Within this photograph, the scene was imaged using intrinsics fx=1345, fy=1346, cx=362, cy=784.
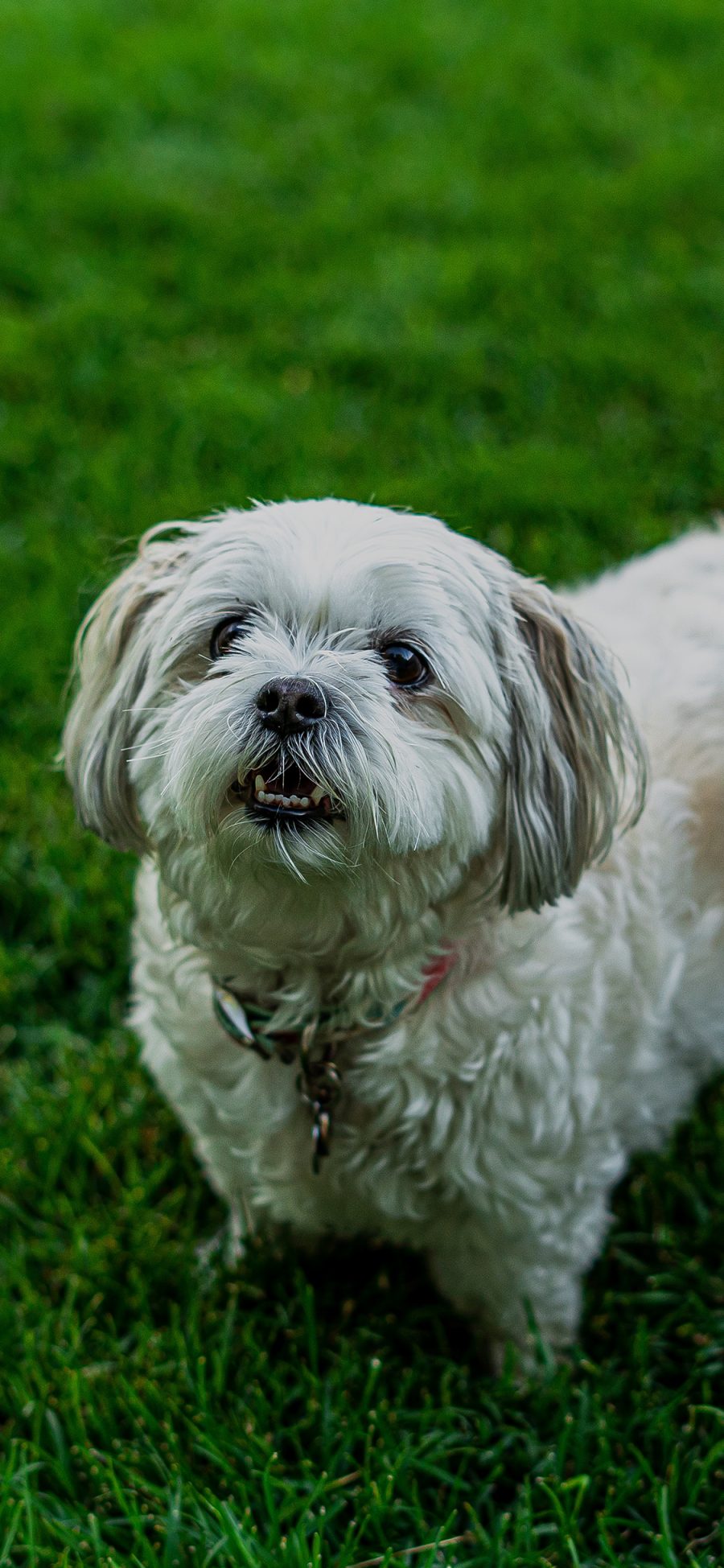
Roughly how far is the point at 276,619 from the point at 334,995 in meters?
0.59

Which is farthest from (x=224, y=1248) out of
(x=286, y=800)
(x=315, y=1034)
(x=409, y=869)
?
(x=286, y=800)

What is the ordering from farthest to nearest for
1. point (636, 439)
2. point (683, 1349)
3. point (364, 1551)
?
1. point (636, 439)
2. point (683, 1349)
3. point (364, 1551)

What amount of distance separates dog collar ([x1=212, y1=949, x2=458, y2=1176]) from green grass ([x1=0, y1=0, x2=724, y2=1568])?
0.54 meters

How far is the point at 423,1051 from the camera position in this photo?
80.8 inches

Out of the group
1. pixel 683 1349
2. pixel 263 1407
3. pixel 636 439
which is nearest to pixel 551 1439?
pixel 683 1349

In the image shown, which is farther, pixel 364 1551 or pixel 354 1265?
pixel 354 1265

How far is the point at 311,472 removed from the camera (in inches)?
159

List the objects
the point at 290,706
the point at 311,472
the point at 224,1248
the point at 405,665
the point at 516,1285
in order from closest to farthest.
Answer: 1. the point at 290,706
2. the point at 405,665
3. the point at 516,1285
4. the point at 224,1248
5. the point at 311,472

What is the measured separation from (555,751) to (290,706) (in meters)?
0.45

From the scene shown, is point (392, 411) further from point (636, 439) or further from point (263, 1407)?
point (263, 1407)

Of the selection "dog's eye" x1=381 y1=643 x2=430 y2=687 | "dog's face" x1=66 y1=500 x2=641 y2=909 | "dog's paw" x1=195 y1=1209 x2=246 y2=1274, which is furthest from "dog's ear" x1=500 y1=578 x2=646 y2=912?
"dog's paw" x1=195 y1=1209 x2=246 y2=1274

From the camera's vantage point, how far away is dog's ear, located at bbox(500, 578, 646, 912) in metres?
1.92

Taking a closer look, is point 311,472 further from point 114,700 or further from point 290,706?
point 290,706

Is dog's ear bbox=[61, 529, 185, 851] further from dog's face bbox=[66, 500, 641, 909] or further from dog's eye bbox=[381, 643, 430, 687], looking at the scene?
dog's eye bbox=[381, 643, 430, 687]
